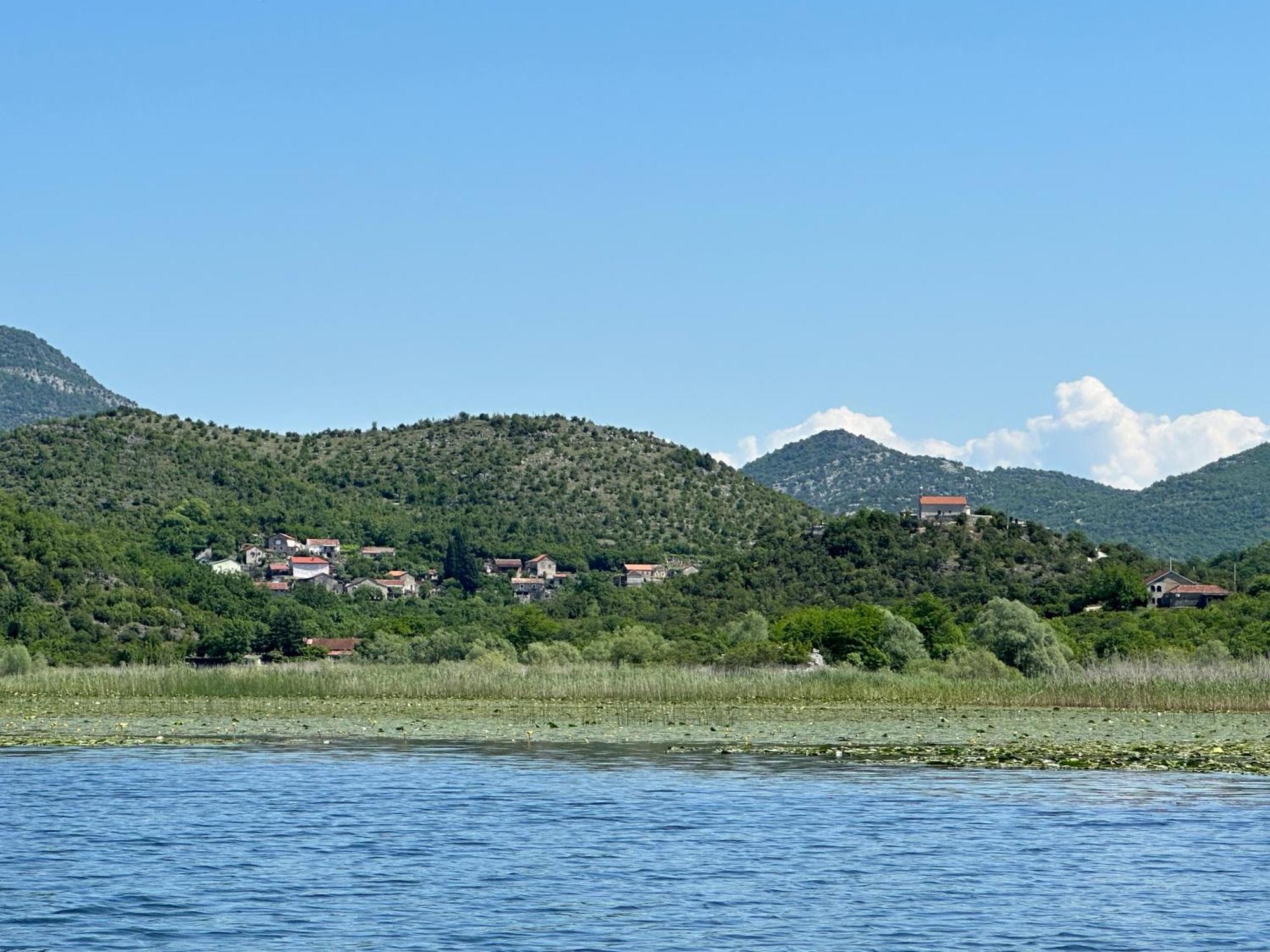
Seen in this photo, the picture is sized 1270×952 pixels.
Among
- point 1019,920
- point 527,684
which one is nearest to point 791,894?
point 1019,920

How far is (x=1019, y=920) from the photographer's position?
22.5 metres

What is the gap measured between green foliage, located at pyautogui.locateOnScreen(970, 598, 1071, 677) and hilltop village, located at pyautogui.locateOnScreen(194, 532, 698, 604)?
58670mm

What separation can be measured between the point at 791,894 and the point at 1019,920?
3349mm

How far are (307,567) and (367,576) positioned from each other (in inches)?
212

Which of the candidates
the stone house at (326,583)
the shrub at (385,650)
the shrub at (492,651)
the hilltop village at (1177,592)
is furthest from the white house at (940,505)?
the shrub at (385,650)

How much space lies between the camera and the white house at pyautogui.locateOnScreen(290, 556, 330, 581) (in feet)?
476

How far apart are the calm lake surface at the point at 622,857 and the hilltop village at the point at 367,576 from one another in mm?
Answer: 97225

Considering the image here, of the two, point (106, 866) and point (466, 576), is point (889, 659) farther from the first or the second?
point (466, 576)

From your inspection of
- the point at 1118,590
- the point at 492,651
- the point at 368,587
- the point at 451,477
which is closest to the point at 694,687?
the point at 492,651

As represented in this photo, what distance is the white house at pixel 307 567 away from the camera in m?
145

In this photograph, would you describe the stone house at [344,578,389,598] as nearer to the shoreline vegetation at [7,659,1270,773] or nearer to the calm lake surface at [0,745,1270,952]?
the shoreline vegetation at [7,659,1270,773]

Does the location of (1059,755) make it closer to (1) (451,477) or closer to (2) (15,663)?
(2) (15,663)

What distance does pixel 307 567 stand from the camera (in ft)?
485

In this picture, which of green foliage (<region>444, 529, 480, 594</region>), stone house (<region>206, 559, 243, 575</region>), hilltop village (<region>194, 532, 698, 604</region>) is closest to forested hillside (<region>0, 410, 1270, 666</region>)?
green foliage (<region>444, 529, 480, 594</region>)
